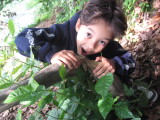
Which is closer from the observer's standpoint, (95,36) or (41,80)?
(41,80)

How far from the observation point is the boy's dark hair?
1.44 m

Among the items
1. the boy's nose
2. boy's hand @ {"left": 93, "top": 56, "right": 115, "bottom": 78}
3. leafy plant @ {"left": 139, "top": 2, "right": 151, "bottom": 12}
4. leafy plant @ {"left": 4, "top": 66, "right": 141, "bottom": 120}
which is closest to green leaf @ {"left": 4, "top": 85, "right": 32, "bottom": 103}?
leafy plant @ {"left": 4, "top": 66, "right": 141, "bottom": 120}

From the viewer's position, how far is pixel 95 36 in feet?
4.67

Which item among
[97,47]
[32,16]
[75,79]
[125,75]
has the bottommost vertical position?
[32,16]

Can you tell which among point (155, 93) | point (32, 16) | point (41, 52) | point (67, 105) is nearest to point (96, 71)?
point (67, 105)

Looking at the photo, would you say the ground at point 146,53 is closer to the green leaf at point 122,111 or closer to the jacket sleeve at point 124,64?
the jacket sleeve at point 124,64

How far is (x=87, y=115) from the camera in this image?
1.35 meters

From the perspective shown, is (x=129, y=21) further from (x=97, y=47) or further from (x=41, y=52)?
(x=41, y=52)

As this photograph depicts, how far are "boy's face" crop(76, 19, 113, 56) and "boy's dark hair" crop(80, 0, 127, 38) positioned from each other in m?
0.04

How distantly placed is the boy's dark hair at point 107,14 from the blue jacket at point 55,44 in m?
0.22

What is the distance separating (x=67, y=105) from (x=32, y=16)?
24.0ft

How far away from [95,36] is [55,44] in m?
0.44

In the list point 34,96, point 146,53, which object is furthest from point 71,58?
point 146,53

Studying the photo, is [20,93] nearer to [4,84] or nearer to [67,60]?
[4,84]
